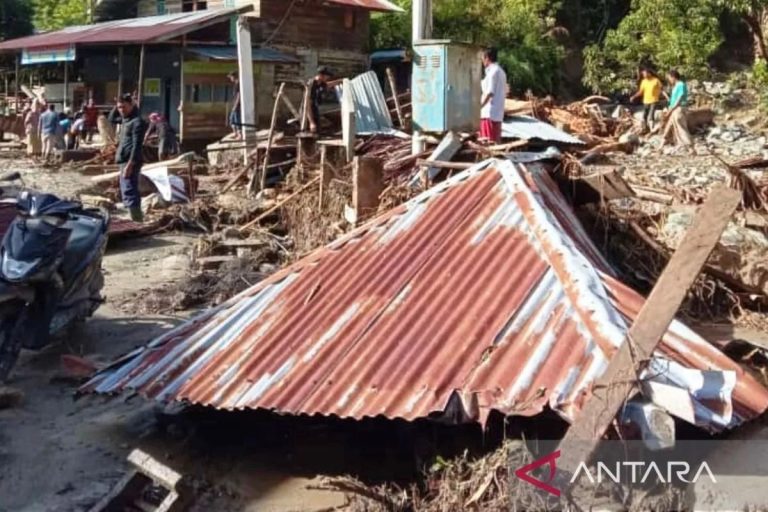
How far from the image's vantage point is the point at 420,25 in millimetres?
11500

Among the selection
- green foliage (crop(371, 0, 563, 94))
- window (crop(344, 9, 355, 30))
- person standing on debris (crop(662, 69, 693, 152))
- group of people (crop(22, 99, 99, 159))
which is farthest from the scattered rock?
window (crop(344, 9, 355, 30))

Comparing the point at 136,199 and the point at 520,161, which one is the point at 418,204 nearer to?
the point at 520,161

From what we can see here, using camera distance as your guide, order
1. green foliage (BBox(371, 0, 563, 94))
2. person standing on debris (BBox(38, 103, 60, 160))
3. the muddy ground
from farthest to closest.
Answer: green foliage (BBox(371, 0, 563, 94)), person standing on debris (BBox(38, 103, 60, 160)), the muddy ground

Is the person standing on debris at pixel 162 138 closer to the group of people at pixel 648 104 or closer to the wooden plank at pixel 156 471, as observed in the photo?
the group of people at pixel 648 104

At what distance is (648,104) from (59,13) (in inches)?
904

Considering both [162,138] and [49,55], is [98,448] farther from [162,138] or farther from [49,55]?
[49,55]

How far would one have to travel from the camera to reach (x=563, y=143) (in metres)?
15.6

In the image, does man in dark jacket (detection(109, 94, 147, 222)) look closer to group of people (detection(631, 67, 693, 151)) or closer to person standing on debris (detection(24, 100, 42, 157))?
group of people (detection(631, 67, 693, 151))

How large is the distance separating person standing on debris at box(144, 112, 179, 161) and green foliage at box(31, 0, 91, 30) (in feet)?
50.9

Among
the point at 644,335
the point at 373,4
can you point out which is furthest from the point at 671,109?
the point at 644,335

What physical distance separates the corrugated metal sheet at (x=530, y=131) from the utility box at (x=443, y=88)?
2839mm

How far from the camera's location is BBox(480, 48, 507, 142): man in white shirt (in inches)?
454

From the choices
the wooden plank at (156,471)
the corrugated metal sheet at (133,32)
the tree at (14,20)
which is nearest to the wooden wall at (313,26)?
the corrugated metal sheet at (133,32)

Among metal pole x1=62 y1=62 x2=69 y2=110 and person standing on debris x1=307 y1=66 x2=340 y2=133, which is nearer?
person standing on debris x1=307 y1=66 x2=340 y2=133
